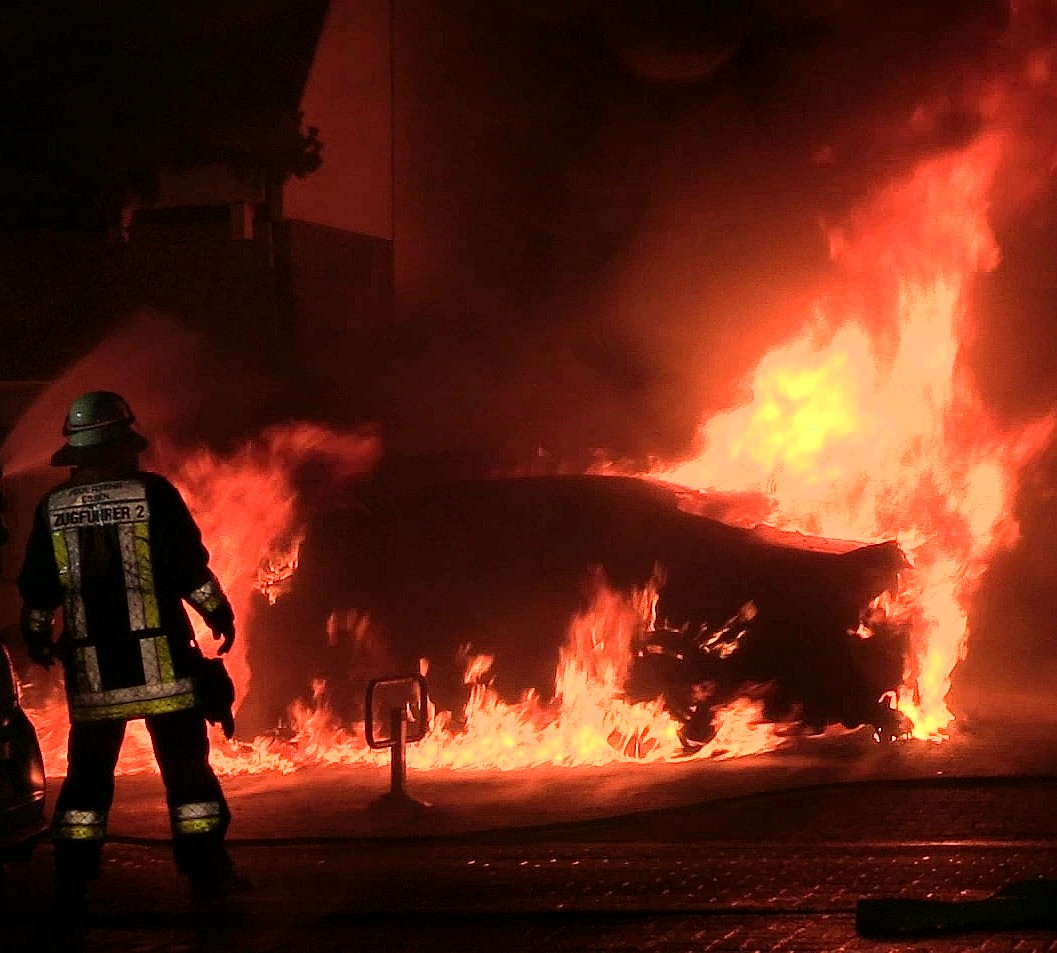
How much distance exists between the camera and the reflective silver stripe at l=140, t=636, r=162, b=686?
6836mm

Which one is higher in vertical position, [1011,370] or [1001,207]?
[1001,207]

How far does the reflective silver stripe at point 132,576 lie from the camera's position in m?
6.86

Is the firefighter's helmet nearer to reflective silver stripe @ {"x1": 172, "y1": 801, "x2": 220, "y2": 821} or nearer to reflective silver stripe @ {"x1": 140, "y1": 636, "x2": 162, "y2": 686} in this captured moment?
reflective silver stripe @ {"x1": 140, "y1": 636, "x2": 162, "y2": 686}

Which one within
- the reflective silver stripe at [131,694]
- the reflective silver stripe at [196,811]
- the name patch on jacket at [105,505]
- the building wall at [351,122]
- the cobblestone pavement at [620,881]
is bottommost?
the cobblestone pavement at [620,881]

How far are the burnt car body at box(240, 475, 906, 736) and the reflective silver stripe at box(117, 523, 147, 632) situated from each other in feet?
13.1

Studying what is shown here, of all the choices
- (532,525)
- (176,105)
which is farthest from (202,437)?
(176,105)

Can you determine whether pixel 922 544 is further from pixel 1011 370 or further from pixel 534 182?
pixel 534 182

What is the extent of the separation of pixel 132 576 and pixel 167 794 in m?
0.81

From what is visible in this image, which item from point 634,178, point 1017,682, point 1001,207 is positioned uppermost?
point 634,178

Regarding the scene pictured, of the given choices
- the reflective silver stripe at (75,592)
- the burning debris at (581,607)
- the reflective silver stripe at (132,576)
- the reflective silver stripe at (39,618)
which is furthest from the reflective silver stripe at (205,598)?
the burning debris at (581,607)

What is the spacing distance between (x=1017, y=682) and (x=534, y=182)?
23.3ft

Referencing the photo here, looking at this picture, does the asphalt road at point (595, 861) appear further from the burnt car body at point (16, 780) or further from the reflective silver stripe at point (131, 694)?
the reflective silver stripe at point (131, 694)

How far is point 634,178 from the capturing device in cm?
1808

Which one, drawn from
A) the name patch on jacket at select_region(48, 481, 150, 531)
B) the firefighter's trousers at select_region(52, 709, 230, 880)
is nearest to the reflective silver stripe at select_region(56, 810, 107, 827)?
the firefighter's trousers at select_region(52, 709, 230, 880)
